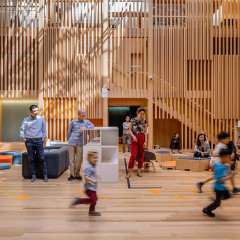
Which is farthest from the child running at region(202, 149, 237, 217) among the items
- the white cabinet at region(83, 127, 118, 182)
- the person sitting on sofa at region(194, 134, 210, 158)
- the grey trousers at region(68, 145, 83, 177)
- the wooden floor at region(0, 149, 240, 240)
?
the person sitting on sofa at region(194, 134, 210, 158)

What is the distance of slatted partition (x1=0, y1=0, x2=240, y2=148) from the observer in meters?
10.4

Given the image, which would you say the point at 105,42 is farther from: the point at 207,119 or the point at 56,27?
the point at 207,119

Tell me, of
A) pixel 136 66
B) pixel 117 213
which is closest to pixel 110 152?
pixel 117 213

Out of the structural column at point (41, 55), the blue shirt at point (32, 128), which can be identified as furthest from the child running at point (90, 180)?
the structural column at point (41, 55)

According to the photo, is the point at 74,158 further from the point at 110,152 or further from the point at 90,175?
the point at 90,175

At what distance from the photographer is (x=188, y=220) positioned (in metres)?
3.18

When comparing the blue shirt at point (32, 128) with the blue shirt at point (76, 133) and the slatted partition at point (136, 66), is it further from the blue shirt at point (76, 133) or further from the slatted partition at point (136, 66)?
the slatted partition at point (136, 66)

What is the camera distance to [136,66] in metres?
10.6

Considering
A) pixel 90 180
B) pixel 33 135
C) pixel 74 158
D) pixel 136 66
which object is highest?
pixel 136 66

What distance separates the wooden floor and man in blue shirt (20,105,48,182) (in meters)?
0.45

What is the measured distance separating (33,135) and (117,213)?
8.14ft

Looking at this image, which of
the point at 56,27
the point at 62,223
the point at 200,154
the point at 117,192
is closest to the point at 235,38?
the point at 200,154

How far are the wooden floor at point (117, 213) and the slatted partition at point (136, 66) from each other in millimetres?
5566

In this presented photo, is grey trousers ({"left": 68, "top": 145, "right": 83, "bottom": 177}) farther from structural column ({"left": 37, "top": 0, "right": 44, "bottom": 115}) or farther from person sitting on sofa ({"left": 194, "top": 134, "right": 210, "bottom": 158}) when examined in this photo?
structural column ({"left": 37, "top": 0, "right": 44, "bottom": 115})
